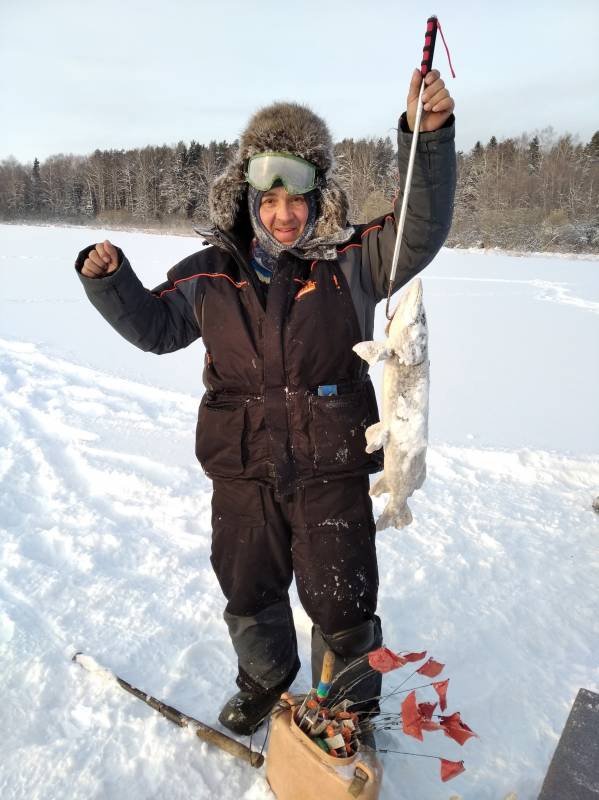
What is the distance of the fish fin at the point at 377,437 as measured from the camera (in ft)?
5.72

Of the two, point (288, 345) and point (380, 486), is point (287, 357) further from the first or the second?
point (380, 486)

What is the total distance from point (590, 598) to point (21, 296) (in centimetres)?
1297

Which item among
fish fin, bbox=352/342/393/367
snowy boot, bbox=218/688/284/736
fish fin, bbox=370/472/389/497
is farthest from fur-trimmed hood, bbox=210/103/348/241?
snowy boot, bbox=218/688/284/736

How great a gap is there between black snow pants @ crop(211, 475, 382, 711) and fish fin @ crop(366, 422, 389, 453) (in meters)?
0.29

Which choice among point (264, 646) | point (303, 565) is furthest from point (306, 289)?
point (264, 646)

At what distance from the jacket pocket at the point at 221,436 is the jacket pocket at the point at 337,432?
0.27 metres

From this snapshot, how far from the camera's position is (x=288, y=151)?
2070mm

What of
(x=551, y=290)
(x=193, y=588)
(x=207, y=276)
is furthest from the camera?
(x=551, y=290)

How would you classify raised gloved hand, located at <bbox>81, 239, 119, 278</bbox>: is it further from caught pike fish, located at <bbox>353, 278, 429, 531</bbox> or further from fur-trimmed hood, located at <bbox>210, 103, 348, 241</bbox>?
caught pike fish, located at <bbox>353, 278, 429, 531</bbox>

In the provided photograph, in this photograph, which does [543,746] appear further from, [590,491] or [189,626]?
[590,491]

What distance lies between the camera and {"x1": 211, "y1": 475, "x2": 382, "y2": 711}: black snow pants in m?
1.99

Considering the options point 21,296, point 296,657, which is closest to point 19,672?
point 296,657

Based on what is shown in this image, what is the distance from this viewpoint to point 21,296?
12734 mm

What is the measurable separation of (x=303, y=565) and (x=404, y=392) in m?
0.75
